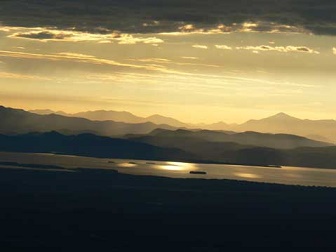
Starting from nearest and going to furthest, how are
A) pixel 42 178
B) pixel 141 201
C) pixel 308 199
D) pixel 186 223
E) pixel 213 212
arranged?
1. pixel 186 223
2. pixel 213 212
3. pixel 141 201
4. pixel 308 199
5. pixel 42 178

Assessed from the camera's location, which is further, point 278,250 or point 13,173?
point 13,173

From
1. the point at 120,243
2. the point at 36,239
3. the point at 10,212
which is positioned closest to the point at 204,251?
the point at 120,243

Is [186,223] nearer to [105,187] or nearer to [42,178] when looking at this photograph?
[105,187]

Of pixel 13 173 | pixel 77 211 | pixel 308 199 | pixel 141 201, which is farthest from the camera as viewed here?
pixel 13 173

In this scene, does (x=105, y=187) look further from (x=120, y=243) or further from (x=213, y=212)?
(x=120, y=243)

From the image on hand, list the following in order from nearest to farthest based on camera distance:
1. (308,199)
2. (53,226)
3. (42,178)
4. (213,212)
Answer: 1. (53,226)
2. (213,212)
3. (308,199)
4. (42,178)

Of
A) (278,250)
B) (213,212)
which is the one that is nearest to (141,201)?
(213,212)
